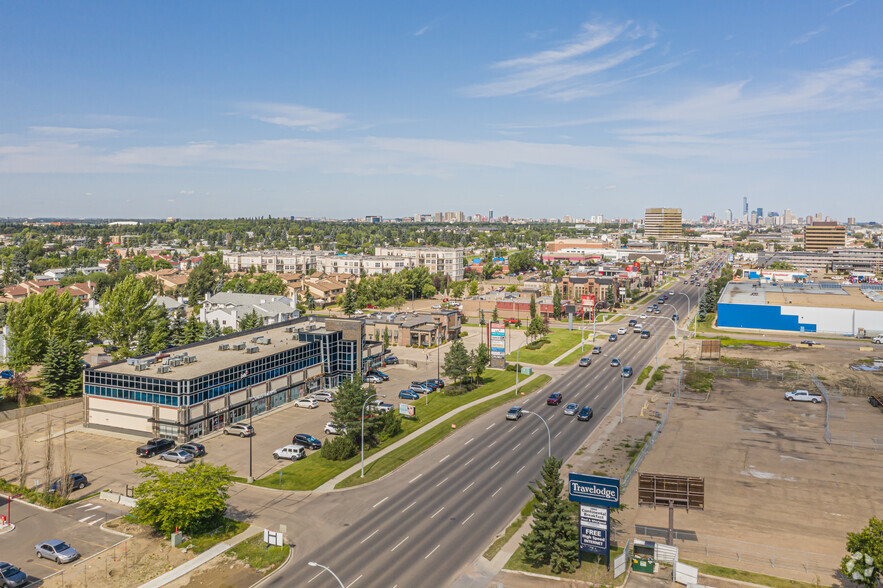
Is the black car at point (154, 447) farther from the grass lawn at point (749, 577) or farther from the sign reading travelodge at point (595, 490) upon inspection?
the grass lawn at point (749, 577)

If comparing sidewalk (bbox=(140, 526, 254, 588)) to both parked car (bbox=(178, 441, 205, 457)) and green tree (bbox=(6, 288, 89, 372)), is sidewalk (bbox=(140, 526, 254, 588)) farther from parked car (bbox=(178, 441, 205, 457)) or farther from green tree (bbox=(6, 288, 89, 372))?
green tree (bbox=(6, 288, 89, 372))

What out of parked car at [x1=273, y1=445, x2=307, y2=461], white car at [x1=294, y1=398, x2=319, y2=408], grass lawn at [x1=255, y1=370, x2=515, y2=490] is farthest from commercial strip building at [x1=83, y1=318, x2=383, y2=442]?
grass lawn at [x1=255, y1=370, x2=515, y2=490]

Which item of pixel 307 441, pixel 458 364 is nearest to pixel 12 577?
pixel 307 441

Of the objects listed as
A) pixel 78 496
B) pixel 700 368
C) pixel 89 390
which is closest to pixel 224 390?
pixel 89 390

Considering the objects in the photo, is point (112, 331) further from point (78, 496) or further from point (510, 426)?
point (510, 426)

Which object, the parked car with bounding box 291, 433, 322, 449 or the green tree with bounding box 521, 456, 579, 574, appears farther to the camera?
the parked car with bounding box 291, 433, 322, 449
